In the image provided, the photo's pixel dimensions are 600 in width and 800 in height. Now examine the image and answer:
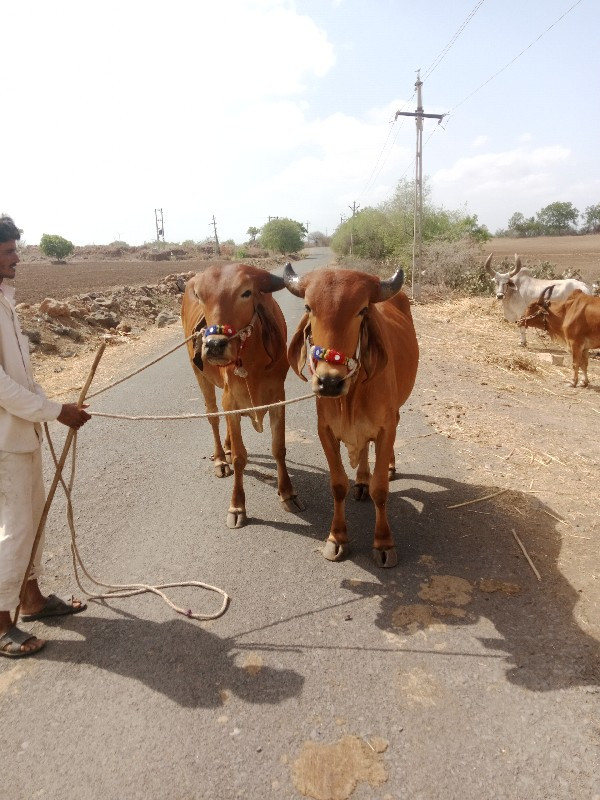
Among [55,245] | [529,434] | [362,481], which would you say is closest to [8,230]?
[362,481]

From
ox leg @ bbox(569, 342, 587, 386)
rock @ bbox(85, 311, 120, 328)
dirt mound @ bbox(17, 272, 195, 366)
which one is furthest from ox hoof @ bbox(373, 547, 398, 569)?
rock @ bbox(85, 311, 120, 328)

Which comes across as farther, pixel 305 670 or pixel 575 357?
pixel 575 357

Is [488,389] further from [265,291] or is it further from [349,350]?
[349,350]

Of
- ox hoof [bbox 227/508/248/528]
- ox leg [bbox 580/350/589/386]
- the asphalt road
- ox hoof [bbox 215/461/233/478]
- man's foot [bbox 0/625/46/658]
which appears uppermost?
ox leg [bbox 580/350/589/386]

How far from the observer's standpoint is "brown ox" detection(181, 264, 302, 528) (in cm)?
397

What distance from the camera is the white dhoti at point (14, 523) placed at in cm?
300

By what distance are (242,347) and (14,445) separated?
1.79 meters

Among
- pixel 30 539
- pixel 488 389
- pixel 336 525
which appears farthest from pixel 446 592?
pixel 488 389

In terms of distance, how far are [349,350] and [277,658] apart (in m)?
1.83

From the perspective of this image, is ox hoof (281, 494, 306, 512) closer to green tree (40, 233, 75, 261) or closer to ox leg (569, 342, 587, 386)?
ox leg (569, 342, 587, 386)

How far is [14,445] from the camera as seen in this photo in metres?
3.03

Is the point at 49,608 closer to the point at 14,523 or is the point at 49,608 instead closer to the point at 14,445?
the point at 14,523

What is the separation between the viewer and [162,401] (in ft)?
26.6

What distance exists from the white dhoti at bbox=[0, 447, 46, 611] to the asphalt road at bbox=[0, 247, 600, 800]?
0.45m
